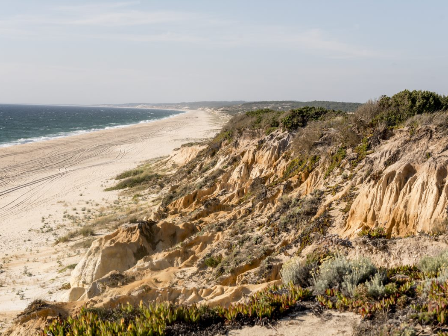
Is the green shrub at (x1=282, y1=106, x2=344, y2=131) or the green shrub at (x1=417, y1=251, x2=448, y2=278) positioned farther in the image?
the green shrub at (x1=282, y1=106, x2=344, y2=131)

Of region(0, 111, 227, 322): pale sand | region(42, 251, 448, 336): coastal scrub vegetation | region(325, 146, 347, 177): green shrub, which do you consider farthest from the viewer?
region(0, 111, 227, 322): pale sand

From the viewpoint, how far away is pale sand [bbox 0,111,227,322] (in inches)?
610

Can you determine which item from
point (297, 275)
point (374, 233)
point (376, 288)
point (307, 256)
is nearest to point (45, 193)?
point (307, 256)

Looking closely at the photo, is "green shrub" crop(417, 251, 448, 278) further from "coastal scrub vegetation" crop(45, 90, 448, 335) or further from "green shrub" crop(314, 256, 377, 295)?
"green shrub" crop(314, 256, 377, 295)

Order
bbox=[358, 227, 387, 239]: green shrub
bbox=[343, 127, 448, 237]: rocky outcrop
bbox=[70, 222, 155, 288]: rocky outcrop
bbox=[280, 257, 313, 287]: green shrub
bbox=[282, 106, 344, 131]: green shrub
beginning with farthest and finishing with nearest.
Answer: bbox=[282, 106, 344, 131]: green shrub → bbox=[70, 222, 155, 288]: rocky outcrop → bbox=[358, 227, 387, 239]: green shrub → bbox=[343, 127, 448, 237]: rocky outcrop → bbox=[280, 257, 313, 287]: green shrub

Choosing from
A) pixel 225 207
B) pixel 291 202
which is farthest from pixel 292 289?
pixel 225 207

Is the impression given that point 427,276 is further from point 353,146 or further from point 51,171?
point 51,171

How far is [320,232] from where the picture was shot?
11156mm

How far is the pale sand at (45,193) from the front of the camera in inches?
610

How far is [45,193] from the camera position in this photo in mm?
31688

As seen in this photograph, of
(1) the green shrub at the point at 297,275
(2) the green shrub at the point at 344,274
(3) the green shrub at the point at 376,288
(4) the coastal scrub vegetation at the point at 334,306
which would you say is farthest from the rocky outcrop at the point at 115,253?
(3) the green shrub at the point at 376,288

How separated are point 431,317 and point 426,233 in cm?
387

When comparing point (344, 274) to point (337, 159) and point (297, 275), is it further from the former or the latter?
point (337, 159)

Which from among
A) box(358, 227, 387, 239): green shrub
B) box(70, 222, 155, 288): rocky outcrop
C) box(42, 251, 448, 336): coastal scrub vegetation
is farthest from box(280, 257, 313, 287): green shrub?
box(70, 222, 155, 288): rocky outcrop
